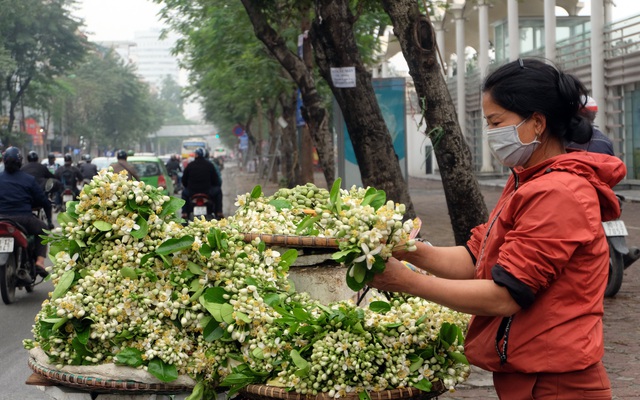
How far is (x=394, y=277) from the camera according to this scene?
109 inches

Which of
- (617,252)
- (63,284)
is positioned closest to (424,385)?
(63,284)

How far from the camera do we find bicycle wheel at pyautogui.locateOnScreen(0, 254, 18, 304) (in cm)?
1068

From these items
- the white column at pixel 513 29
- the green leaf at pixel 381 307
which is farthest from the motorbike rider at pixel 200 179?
the white column at pixel 513 29

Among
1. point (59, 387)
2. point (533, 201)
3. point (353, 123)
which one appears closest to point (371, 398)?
point (533, 201)

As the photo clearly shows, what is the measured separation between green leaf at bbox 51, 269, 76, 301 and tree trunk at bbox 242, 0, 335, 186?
474 inches

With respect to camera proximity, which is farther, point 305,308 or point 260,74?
point 260,74

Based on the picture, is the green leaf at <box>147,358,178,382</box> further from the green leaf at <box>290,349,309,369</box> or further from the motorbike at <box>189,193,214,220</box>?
the motorbike at <box>189,193,214,220</box>

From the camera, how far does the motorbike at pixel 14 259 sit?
10562 millimetres

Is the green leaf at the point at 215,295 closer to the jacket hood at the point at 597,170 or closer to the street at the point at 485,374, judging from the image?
the jacket hood at the point at 597,170

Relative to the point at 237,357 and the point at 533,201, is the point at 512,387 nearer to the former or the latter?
the point at 533,201

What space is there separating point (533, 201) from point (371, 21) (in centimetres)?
2242

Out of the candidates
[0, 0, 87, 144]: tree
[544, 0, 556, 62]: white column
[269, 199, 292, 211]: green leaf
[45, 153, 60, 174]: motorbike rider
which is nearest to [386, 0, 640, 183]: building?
[544, 0, 556, 62]: white column

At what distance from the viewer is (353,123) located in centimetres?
1152

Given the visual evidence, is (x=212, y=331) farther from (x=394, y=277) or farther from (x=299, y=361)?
(x=394, y=277)
